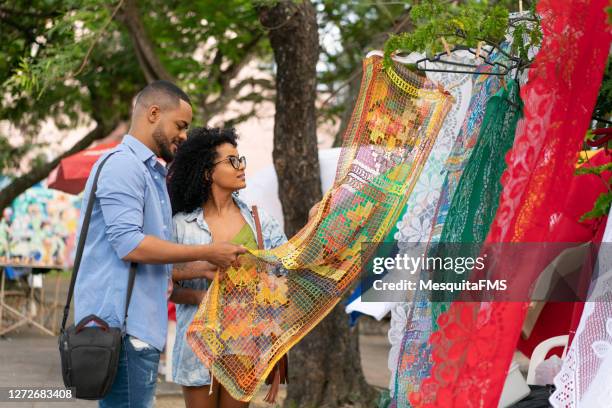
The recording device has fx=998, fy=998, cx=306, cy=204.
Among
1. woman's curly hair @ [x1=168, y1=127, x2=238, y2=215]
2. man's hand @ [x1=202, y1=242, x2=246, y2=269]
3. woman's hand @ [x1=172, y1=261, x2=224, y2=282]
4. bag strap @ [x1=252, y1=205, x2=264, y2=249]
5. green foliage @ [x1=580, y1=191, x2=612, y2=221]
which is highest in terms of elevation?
woman's curly hair @ [x1=168, y1=127, x2=238, y2=215]

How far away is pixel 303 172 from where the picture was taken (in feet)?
25.6

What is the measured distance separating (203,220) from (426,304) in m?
1.15

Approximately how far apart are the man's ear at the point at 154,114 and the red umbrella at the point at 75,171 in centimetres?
660

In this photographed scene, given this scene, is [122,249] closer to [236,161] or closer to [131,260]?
[131,260]

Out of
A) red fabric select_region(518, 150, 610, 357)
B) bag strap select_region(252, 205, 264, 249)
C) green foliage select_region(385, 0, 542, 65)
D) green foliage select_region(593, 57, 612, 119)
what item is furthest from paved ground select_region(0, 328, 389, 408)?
green foliage select_region(593, 57, 612, 119)

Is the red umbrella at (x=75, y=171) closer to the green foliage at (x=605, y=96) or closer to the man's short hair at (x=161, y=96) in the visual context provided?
the man's short hair at (x=161, y=96)

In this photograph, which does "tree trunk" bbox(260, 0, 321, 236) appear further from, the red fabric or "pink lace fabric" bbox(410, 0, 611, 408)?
"pink lace fabric" bbox(410, 0, 611, 408)

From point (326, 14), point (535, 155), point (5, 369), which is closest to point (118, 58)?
point (326, 14)

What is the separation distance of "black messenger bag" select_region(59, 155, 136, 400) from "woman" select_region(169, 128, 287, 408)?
29.9 inches

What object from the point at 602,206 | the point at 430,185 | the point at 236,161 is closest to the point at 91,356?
the point at 236,161

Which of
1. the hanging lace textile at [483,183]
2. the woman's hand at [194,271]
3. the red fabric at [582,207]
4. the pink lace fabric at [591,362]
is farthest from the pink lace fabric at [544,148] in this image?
the woman's hand at [194,271]

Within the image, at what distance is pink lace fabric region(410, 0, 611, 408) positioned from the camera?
11.0 feet

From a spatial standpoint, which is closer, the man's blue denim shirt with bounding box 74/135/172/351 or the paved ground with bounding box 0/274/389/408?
the man's blue denim shirt with bounding box 74/135/172/351

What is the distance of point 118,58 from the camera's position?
13.6 meters
